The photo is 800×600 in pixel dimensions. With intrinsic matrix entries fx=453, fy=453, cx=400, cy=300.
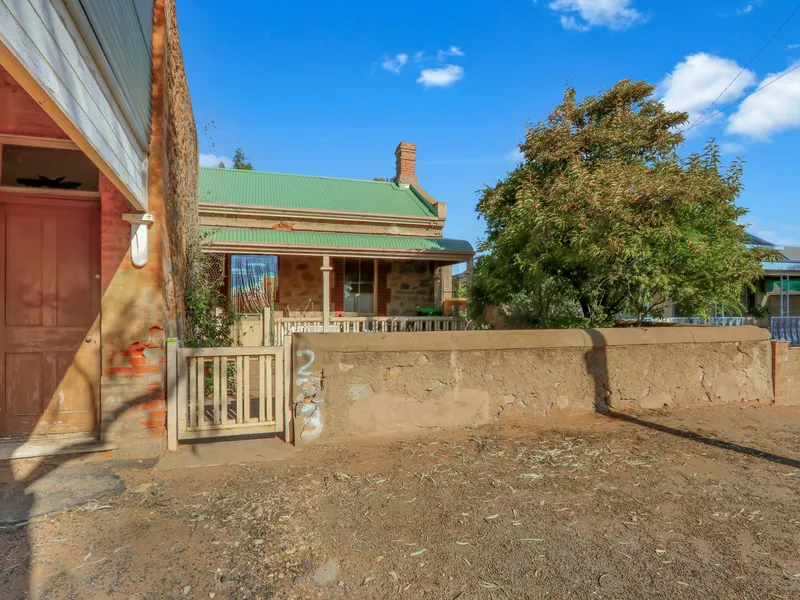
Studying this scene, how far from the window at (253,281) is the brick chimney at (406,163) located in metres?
7.94

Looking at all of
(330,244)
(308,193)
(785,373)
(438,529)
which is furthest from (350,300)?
(438,529)

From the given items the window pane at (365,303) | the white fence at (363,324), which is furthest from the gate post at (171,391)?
the window pane at (365,303)

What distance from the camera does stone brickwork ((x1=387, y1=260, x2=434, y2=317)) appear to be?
46.2 ft

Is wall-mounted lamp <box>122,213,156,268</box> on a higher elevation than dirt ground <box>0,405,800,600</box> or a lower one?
higher

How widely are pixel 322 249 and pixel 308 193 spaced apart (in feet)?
15.3

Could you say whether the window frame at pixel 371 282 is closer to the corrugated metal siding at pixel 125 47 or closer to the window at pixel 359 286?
the window at pixel 359 286

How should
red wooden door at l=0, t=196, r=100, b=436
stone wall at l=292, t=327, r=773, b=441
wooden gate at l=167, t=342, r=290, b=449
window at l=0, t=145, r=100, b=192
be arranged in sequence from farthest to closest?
→ stone wall at l=292, t=327, r=773, b=441, wooden gate at l=167, t=342, r=290, b=449, red wooden door at l=0, t=196, r=100, b=436, window at l=0, t=145, r=100, b=192

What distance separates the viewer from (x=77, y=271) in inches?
183

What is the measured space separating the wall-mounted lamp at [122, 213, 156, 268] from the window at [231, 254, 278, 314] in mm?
7061

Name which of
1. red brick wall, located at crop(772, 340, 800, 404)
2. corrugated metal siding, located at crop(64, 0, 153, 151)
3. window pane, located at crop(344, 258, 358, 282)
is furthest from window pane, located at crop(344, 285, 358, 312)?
red brick wall, located at crop(772, 340, 800, 404)

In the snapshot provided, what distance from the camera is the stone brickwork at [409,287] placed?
1409 centimetres

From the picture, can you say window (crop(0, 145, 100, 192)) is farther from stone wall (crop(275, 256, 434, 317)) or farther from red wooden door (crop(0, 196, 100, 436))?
stone wall (crop(275, 256, 434, 317))

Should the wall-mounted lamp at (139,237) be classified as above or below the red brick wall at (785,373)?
above

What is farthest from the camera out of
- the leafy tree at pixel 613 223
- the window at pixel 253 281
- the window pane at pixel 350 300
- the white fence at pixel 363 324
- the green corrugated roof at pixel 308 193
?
the green corrugated roof at pixel 308 193
